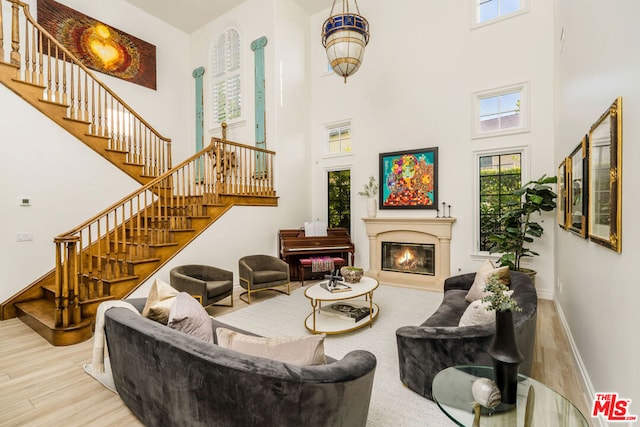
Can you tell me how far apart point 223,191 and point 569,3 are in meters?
5.11

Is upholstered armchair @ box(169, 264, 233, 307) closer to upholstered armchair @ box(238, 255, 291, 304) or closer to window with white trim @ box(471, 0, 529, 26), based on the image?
upholstered armchair @ box(238, 255, 291, 304)

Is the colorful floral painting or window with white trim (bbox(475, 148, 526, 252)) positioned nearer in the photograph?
Answer: window with white trim (bbox(475, 148, 526, 252))

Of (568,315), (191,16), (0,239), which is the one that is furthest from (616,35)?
(191,16)

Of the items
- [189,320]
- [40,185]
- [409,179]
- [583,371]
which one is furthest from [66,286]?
[409,179]

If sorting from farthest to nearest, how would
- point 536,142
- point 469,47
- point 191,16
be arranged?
point 191,16 → point 469,47 → point 536,142

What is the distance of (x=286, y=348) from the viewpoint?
4.87 ft

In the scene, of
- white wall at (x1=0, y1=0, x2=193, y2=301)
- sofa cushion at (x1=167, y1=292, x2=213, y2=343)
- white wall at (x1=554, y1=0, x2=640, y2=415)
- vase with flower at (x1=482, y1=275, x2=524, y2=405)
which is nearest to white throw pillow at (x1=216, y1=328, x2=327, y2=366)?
sofa cushion at (x1=167, y1=292, x2=213, y2=343)

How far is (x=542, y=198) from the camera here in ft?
13.3

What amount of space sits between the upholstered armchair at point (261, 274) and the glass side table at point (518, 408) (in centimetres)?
339

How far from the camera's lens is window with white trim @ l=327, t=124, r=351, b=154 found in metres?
6.63

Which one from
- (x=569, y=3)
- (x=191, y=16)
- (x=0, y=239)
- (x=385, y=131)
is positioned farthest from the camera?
(x=191, y=16)

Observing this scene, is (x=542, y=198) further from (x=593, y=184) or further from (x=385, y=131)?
(x=385, y=131)

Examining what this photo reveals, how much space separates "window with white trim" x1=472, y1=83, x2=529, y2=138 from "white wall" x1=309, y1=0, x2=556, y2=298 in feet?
0.31

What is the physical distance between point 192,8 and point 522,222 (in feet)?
26.4
